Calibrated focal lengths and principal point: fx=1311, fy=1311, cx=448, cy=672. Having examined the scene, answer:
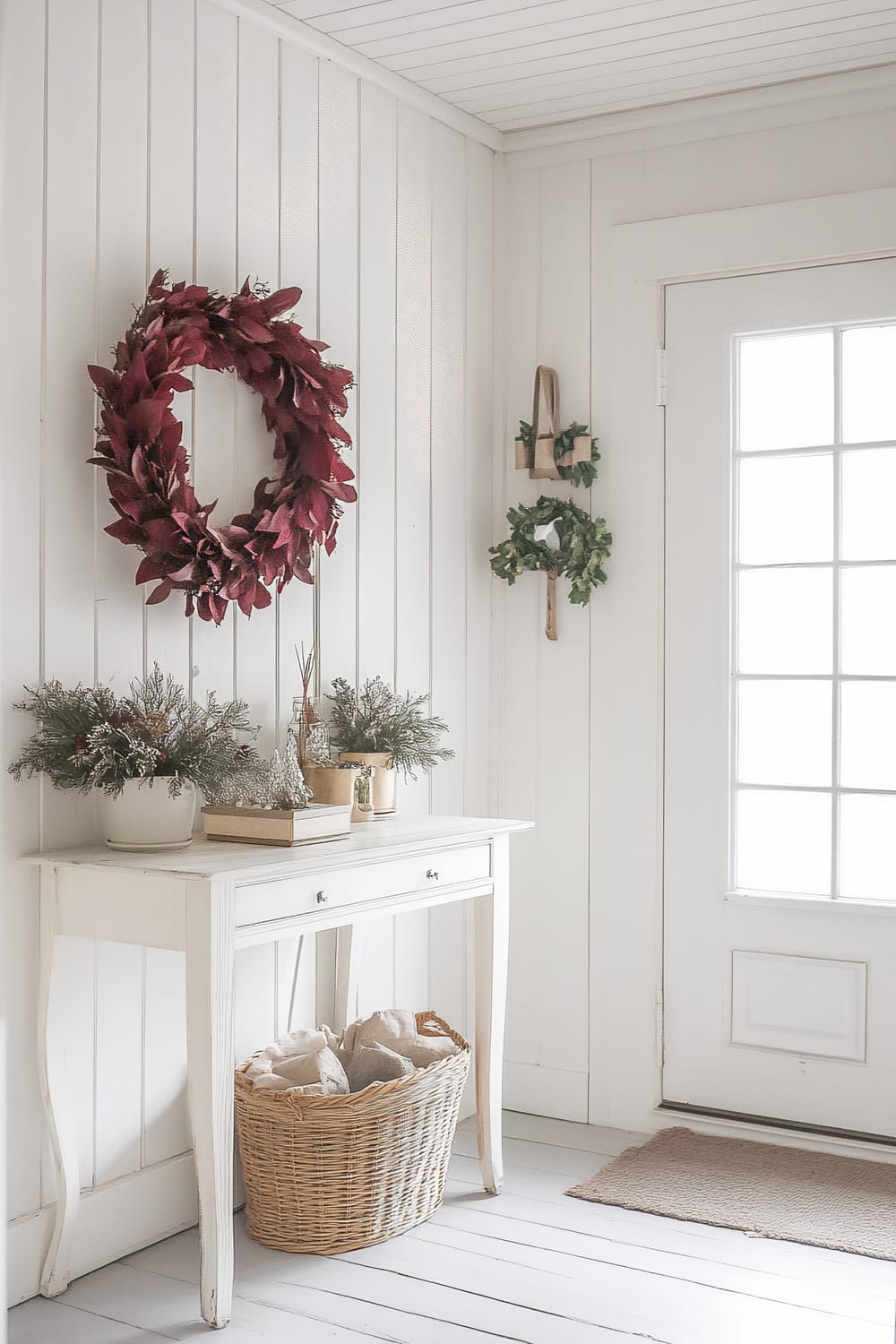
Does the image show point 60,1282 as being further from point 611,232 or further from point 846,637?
point 611,232

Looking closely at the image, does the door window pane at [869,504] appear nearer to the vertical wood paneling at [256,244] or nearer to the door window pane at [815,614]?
the door window pane at [815,614]

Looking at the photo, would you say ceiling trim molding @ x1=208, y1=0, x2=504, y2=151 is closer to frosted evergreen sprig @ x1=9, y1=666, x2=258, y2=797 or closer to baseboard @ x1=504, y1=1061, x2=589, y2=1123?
frosted evergreen sprig @ x1=9, y1=666, x2=258, y2=797

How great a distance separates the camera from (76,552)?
2332 mm

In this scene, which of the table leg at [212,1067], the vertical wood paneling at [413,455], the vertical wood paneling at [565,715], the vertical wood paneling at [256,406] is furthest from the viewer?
the vertical wood paneling at [565,715]

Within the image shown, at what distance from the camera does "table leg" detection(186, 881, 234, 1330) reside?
2096 mm

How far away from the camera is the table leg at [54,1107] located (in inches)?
88.3

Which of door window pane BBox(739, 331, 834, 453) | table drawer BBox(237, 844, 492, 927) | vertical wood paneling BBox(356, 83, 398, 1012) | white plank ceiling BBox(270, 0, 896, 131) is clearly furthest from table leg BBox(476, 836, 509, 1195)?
white plank ceiling BBox(270, 0, 896, 131)

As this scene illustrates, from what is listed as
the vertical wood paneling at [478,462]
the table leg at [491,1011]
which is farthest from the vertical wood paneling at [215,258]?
the vertical wood paneling at [478,462]

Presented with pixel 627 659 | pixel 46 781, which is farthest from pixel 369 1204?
pixel 627 659

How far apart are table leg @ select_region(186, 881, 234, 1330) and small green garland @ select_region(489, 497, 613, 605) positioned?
1.50m

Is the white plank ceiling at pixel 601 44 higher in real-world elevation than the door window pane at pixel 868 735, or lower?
higher

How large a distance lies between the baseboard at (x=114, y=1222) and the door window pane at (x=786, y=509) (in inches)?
74.3

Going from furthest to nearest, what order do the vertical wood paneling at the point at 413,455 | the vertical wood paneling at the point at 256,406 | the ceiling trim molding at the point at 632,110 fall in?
the vertical wood paneling at the point at 413,455 < the ceiling trim molding at the point at 632,110 < the vertical wood paneling at the point at 256,406

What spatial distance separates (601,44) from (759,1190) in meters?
2.55
